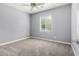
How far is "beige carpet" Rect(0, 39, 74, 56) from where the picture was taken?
152 cm

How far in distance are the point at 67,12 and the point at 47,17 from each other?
0.44 m

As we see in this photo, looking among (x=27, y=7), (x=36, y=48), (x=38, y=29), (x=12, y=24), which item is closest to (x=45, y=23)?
(x=38, y=29)

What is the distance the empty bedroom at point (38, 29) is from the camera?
1.43 meters

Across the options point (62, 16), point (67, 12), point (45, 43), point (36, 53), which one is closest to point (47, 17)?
point (62, 16)

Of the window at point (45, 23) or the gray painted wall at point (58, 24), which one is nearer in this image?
the gray painted wall at point (58, 24)

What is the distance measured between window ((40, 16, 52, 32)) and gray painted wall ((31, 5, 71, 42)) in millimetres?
74

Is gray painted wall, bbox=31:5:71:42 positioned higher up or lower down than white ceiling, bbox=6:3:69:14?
lower down

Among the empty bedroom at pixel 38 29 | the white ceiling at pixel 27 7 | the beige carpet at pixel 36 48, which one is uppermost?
the white ceiling at pixel 27 7

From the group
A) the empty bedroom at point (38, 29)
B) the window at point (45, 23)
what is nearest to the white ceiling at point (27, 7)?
the empty bedroom at point (38, 29)

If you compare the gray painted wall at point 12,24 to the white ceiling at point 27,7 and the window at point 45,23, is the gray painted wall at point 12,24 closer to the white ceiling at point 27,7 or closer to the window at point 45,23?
the white ceiling at point 27,7

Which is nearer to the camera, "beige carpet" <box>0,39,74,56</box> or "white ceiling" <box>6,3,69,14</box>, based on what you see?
"white ceiling" <box>6,3,69,14</box>

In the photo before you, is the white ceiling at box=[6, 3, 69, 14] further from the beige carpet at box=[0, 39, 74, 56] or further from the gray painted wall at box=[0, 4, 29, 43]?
the beige carpet at box=[0, 39, 74, 56]

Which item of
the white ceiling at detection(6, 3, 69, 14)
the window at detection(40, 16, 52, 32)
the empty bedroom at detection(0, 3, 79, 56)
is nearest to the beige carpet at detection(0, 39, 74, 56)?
the empty bedroom at detection(0, 3, 79, 56)

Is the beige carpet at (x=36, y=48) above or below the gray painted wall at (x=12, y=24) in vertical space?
below
